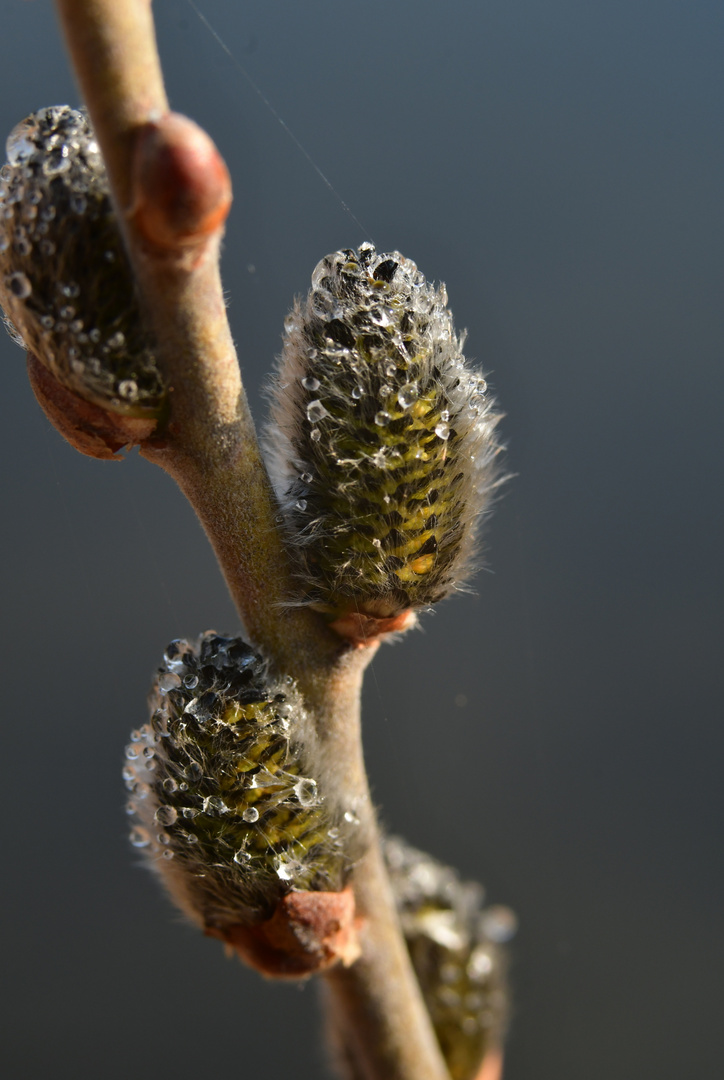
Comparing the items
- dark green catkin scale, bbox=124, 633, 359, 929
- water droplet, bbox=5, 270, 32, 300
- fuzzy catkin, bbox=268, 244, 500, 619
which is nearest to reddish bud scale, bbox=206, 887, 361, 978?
dark green catkin scale, bbox=124, 633, 359, 929

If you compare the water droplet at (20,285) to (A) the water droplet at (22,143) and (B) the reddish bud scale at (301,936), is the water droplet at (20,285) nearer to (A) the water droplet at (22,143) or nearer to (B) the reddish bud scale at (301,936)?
(A) the water droplet at (22,143)

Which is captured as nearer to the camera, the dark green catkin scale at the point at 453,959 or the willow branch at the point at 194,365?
the willow branch at the point at 194,365

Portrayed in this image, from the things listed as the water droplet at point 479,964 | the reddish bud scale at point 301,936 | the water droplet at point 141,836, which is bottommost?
the water droplet at point 479,964

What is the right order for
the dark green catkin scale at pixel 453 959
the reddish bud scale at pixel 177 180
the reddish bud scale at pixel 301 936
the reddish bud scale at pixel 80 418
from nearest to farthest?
the reddish bud scale at pixel 177 180
the reddish bud scale at pixel 80 418
the reddish bud scale at pixel 301 936
the dark green catkin scale at pixel 453 959


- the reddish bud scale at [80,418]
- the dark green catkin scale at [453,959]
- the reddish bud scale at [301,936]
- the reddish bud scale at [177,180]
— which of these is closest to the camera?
the reddish bud scale at [177,180]

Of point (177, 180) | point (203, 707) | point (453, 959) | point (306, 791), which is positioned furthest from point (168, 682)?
point (453, 959)

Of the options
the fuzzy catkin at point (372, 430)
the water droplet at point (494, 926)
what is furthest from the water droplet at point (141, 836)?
the water droplet at point (494, 926)

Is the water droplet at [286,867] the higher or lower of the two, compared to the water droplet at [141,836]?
lower

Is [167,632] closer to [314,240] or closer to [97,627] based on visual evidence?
[97,627]
